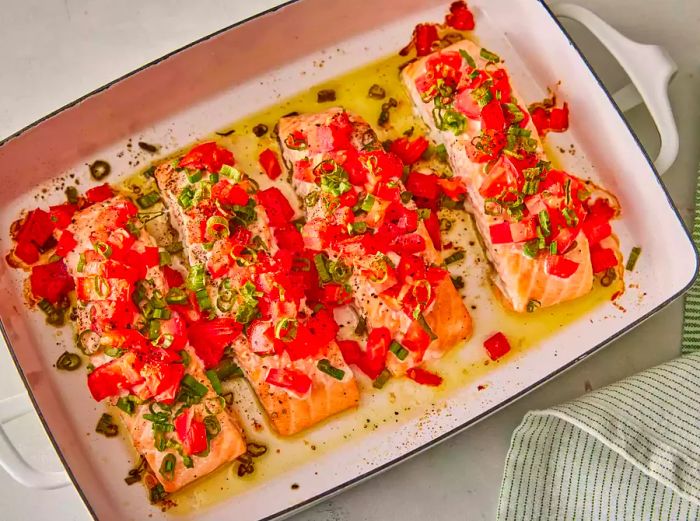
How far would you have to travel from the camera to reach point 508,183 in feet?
Answer: 11.5

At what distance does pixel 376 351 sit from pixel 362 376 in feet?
0.54

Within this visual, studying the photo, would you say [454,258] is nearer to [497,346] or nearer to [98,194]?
[497,346]

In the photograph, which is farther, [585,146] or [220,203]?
[585,146]

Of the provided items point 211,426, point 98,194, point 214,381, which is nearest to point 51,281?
point 98,194

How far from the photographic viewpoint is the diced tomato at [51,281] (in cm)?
342

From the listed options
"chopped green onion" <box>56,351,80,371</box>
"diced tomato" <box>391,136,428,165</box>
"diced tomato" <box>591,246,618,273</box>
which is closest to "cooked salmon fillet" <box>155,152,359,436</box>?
"chopped green onion" <box>56,351,80,371</box>

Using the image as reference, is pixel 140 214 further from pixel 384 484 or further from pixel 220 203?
pixel 384 484

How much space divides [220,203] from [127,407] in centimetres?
98

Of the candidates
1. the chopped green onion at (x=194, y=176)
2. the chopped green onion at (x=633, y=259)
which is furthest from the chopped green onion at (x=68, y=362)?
the chopped green onion at (x=633, y=259)

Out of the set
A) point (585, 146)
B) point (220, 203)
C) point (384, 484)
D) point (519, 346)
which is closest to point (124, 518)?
point (384, 484)

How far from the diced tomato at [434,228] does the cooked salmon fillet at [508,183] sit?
20cm

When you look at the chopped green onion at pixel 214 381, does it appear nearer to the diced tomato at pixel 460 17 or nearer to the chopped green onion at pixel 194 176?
the chopped green onion at pixel 194 176

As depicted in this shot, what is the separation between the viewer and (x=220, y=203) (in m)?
3.41

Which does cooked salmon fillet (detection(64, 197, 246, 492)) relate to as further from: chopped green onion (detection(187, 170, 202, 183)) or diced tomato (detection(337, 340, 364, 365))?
diced tomato (detection(337, 340, 364, 365))
